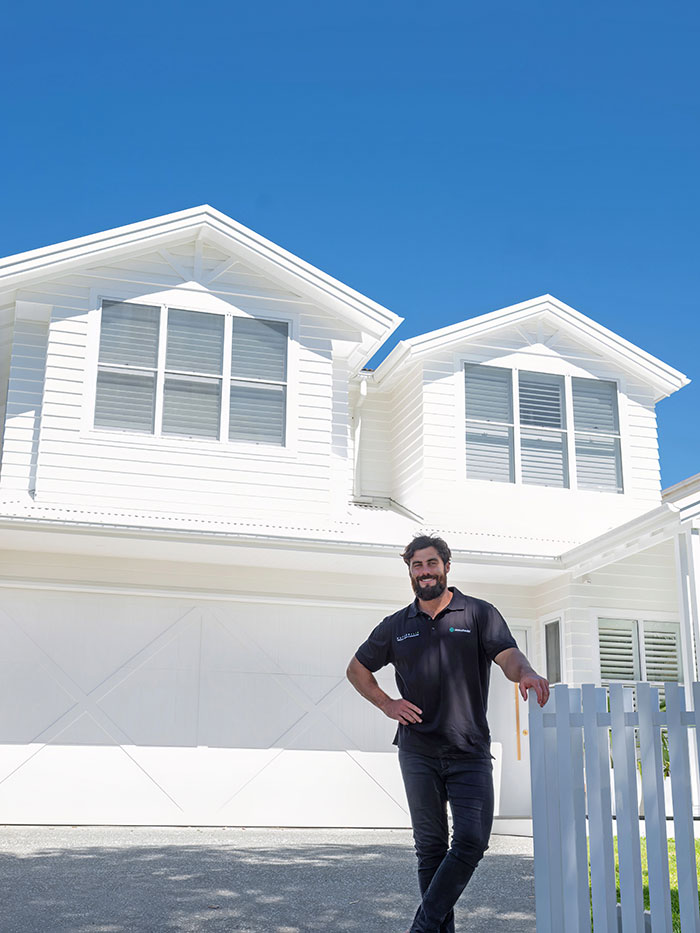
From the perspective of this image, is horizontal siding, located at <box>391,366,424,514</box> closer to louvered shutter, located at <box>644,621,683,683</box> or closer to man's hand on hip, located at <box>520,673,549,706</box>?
louvered shutter, located at <box>644,621,683,683</box>

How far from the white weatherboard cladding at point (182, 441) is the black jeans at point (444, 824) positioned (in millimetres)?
7215

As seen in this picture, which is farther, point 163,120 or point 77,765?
point 163,120

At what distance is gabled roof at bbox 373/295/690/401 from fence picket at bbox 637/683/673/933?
9521 mm

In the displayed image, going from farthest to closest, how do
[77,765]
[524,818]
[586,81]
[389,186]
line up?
[389,186]
[586,81]
[524,818]
[77,765]

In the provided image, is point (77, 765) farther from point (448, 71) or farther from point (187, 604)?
point (448, 71)

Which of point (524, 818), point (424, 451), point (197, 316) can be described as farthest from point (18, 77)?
point (524, 818)

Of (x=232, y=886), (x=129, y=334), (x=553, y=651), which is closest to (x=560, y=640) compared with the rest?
(x=553, y=651)

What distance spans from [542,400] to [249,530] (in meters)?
5.05

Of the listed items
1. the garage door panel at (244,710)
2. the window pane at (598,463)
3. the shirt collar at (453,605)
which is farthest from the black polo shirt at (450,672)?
the window pane at (598,463)

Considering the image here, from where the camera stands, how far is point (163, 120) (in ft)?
60.1

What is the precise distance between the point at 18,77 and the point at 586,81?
9710 millimetres

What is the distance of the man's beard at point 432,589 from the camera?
14.3 ft

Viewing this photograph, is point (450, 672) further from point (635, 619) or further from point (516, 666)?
point (635, 619)

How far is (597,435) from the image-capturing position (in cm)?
1334
